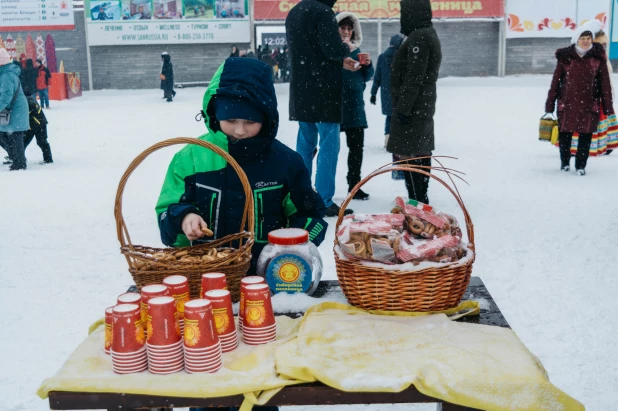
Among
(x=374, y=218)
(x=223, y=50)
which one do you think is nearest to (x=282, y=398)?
(x=374, y=218)

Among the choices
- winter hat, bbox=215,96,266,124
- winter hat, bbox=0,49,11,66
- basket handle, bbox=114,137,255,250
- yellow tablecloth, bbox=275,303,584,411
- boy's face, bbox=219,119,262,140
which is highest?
winter hat, bbox=0,49,11,66

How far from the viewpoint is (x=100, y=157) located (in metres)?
9.53

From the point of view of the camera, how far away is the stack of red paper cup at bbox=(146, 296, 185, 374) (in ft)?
4.75

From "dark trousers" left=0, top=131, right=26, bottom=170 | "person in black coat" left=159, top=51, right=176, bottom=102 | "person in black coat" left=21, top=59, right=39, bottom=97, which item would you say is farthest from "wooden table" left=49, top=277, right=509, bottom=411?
"person in black coat" left=159, top=51, right=176, bottom=102

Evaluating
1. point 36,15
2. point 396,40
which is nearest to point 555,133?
point 396,40

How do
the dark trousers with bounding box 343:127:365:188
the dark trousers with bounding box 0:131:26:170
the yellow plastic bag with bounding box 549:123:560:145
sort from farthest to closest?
the dark trousers with bounding box 0:131:26:170, the yellow plastic bag with bounding box 549:123:560:145, the dark trousers with bounding box 343:127:365:188

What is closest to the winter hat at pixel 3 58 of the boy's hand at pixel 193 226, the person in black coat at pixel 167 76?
the boy's hand at pixel 193 226

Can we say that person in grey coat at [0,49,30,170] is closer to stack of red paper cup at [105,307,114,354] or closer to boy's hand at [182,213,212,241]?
boy's hand at [182,213,212,241]

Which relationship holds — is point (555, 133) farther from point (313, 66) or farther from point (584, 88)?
point (313, 66)

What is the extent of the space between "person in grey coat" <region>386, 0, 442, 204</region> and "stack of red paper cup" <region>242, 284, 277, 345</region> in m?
3.46

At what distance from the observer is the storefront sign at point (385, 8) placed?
24.6 m

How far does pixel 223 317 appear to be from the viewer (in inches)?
61.5

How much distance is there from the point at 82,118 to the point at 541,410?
1491 cm

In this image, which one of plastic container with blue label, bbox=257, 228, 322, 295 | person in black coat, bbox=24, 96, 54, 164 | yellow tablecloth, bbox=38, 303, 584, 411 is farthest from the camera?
person in black coat, bbox=24, 96, 54, 164
